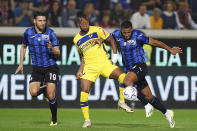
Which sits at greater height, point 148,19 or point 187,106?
point 148,19

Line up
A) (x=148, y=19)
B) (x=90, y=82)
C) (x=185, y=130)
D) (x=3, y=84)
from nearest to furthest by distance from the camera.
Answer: (x=185, y=130)
(x=90, y=82)
(x=3, y=84)
(x=148, y=19)

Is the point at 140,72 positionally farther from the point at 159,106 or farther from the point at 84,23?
the point at 84,23

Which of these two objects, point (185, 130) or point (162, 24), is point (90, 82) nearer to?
point (185, 130)

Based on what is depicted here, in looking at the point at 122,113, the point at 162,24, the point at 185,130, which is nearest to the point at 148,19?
the point at 162,24

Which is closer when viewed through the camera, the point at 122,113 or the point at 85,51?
the point at 85,51

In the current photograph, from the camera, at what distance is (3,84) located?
17.3 meters

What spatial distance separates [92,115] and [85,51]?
3643mm

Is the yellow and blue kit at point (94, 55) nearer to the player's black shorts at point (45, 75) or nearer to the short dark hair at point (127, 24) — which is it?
the short dark hair at point (127, 24)

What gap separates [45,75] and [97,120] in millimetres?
2051

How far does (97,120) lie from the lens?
14.0 meters

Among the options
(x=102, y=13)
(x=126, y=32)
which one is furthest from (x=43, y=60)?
(x=102, y=13)

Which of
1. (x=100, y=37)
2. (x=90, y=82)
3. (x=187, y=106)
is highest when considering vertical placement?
(x=100, y=37)

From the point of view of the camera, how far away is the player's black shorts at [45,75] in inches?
492

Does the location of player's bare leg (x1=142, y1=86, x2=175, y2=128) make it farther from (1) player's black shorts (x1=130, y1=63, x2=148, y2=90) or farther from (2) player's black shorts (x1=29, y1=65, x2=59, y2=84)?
(2) player's black shorts (x1=29, y1=65, x2=59, y2=84)
